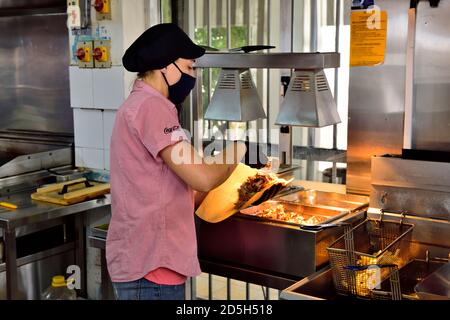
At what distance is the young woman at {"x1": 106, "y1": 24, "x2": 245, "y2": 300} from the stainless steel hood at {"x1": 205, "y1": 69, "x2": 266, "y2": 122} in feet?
1.56

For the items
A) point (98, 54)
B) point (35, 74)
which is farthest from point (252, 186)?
point (35, 74)

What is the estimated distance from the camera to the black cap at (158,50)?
6.25 feet

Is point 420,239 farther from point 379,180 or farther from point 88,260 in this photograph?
point 88,260

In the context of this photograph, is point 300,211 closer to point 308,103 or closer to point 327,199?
point 327,199

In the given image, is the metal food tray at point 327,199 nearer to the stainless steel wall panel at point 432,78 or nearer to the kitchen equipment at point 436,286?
the stainless steel wall panel at point 432,78

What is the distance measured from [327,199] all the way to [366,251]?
1.42ft

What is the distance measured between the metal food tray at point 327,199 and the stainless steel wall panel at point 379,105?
11 cm

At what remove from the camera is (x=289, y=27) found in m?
2.93

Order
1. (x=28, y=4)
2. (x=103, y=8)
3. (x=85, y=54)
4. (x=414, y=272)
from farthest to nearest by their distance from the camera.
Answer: (x=28, y=4), (x=85, y=54), (x=103, y=8), (x=414, y=272)

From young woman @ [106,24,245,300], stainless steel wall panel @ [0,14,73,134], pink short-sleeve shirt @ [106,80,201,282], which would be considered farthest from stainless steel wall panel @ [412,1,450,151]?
stainless steel wall panel @ [0,14,73,134]

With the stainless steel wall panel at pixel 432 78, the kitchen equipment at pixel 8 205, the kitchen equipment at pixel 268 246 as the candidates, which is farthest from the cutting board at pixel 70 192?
→ the stainless steel wall panel at pixel 432 78

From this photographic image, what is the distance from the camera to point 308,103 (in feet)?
7.43

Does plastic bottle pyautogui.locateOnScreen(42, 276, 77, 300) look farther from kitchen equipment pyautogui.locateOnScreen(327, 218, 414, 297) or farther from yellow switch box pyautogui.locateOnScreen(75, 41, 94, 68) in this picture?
kitchen equipment pyautogui.locateOnScreen(327, 218, 414, 297)
